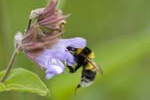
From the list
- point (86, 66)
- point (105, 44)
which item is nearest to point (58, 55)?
point (86, 66)

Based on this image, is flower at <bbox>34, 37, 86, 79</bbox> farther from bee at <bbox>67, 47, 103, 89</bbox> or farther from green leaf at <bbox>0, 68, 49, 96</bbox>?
bee at <bbox>67, 47, 103, 89</bbox>

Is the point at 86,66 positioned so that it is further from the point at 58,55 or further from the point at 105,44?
the point at 105,44

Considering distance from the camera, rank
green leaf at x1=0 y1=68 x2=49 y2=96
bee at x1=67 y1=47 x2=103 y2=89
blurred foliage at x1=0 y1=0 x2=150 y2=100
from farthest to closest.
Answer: blurred foliage at x1=0 y1=0 x2=150 y2=100 → bee at x1=67 y1=47 x2=103 y2=89 → green leaf at x1=0 y1=68 x2=49 y2=96

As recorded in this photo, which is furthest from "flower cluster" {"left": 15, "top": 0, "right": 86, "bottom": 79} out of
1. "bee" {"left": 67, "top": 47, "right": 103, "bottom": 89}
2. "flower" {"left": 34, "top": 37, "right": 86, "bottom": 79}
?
"bee" {"left": 67, "top": 47, "right": 103, "bottom": 89}

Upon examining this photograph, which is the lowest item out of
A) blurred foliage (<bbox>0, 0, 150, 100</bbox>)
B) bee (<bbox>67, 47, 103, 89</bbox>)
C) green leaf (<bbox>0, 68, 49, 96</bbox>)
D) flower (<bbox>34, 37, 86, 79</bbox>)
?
blurred foliage (<bbox>0, 0, 150, 100</bbox>)

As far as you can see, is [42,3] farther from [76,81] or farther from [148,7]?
[148,7]

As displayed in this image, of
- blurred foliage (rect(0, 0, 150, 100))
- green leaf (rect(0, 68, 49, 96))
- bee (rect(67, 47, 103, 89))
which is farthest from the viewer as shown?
blurred foliage (rect(0, 0, 150, 100))
